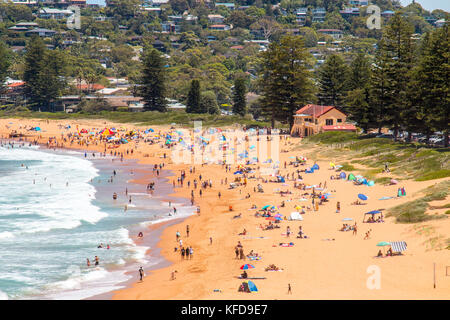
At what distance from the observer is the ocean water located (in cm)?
3291

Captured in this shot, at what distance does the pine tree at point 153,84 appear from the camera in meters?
116

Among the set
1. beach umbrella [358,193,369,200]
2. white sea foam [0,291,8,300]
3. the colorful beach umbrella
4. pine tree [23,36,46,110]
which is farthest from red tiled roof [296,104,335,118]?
pine tree [23,36,46,110]

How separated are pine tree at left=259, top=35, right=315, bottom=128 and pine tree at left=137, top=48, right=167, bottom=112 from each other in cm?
3238

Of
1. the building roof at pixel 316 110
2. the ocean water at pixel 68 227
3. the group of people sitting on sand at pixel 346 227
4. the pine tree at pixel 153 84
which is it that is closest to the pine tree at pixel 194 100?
the pine tree at pixel 153 84

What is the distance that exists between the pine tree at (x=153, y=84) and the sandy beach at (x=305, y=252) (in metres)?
64.6

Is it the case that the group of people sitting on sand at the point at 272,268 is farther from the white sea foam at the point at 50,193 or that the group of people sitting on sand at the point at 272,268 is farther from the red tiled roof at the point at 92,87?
the red tiled roof at the point at 92,87

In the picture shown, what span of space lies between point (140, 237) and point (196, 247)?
4581 millimetres

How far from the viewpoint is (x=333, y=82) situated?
89.2 metres

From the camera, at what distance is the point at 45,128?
356 feet

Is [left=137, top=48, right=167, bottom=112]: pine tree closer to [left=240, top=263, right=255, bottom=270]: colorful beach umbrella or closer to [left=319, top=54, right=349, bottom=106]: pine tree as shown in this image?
[left=319, top=54, right=349, bottom=106]: pine tree

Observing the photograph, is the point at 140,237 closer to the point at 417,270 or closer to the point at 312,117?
the point at 417,270

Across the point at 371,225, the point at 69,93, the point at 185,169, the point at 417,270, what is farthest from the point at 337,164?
the point at 69,93

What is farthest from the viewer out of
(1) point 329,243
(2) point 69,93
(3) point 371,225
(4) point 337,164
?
(2) point 69,93

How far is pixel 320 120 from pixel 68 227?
43.1 meters
